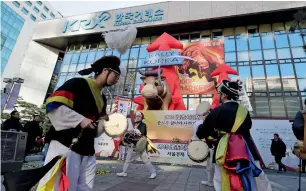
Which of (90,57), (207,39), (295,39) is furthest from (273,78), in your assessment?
(90,57)

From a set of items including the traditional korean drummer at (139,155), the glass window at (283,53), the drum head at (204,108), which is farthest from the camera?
the glass window at (283,53)

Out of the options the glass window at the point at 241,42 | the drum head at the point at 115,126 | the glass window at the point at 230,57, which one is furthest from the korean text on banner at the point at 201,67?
the drum head at the point at 115,126

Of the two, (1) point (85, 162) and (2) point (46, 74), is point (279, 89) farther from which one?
(2) point (46, 74)

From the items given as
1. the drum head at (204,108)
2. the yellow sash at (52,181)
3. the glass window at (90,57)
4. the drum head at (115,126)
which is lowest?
the yellow sash at (52,181)

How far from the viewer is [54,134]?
6.45ft

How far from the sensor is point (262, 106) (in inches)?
619

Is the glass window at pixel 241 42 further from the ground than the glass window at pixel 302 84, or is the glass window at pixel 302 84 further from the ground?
the glass window at pixel 241 42

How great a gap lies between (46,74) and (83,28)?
7925mm

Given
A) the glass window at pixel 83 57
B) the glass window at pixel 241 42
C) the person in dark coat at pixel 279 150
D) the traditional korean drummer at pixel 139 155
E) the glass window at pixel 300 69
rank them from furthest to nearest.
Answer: the glass window at pixel 83 57
the glass window at pixel 241 42
the glass window at pixel 300 69
the person in dark coat at pixel 279 150
the traditional korean drummer at pixel 139 155

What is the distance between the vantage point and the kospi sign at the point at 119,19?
20.8 m

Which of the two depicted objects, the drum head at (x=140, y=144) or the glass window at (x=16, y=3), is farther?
the glass window at (x=16, y=3)

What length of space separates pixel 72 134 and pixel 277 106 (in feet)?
54.7

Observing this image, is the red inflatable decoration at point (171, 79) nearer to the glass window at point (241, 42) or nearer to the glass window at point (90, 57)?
the glass window at point (241, 42)

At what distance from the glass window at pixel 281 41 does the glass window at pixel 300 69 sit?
205cm
